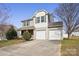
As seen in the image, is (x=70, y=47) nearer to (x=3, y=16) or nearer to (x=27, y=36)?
(x=27, y=36)

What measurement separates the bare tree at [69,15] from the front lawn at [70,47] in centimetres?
13

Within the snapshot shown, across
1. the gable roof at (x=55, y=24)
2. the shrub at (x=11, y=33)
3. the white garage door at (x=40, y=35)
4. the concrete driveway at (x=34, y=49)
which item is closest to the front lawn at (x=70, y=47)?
the concrete driveway at (x=34, y=49)

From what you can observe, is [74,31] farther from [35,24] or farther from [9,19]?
[9,19]

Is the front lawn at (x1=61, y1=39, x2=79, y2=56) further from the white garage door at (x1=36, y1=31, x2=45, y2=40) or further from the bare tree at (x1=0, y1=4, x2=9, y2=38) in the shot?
the bare tree at (x1=0, y1=4, x2=9, y2=38)

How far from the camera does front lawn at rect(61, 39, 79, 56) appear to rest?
4.89 meters

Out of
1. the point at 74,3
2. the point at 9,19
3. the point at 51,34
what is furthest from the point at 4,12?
the point at 74,3

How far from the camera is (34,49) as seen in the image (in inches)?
195

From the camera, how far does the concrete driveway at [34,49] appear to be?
493 centimetres

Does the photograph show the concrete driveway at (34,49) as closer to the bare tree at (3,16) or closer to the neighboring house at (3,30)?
the neighboring house at (3,30)

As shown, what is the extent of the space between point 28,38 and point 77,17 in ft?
3.08

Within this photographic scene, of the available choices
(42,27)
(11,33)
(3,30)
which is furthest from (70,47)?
(3,30)

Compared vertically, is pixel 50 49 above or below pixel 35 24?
below

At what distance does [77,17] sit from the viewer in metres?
4.92

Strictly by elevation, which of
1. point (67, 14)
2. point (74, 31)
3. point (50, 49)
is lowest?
point (50, 49)
